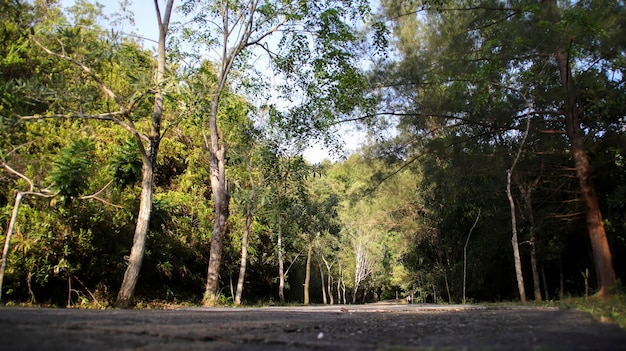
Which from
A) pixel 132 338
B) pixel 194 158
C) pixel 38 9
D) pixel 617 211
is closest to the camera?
pixel 132 338

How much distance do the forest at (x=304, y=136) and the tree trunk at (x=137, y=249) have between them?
0.03m

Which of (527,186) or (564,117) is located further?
(527,186)

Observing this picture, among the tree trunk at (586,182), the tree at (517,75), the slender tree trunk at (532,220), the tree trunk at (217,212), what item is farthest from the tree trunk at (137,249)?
the slender tree trunk at (532,220)

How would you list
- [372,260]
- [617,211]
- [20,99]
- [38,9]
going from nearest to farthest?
1. [20,99]
2. [617,211]
3. [38,9]
4. [372,260]

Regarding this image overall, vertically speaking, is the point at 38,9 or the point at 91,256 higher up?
the point at 38,9

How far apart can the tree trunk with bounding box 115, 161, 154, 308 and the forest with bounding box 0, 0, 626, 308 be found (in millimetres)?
34

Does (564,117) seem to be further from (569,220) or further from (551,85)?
(569,220)

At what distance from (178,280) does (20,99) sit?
10125mm

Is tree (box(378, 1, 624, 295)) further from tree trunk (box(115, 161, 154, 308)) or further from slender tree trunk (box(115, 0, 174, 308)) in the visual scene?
tree trunk (box(115, 161, 154, 308))

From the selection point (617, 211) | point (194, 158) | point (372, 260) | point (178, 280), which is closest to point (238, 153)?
point (194, 158)

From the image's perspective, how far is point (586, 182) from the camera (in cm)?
1157

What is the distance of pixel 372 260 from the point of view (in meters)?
35.2

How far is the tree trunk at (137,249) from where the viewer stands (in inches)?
361

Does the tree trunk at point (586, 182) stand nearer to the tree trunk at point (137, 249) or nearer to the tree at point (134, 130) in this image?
the tree at point (134, 130)
